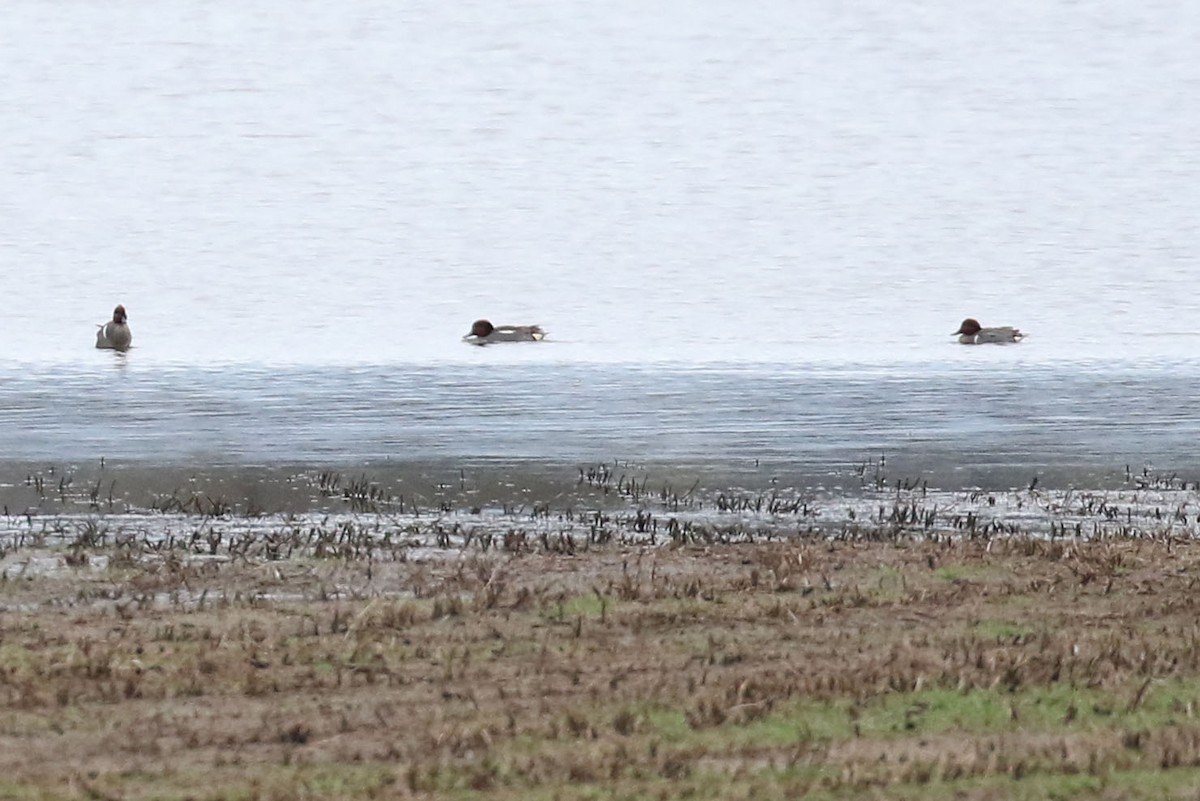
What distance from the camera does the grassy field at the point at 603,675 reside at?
9.64m

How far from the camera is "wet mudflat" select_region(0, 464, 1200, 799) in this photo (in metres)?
9.71

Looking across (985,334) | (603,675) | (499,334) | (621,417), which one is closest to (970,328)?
(985,334)

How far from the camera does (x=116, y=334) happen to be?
42.3m

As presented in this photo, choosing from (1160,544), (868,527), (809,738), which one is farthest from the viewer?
(868,527)

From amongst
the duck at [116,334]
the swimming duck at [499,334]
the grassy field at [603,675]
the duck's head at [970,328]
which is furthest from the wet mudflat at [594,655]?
the swimming duck at [499,334]

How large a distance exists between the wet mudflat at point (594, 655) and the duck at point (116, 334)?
2429 centimetres

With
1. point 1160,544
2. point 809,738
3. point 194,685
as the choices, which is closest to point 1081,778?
point 809,738

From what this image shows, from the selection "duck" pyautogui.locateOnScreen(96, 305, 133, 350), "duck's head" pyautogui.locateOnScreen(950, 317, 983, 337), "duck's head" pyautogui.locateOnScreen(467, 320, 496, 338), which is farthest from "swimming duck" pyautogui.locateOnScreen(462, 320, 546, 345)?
"duck's head" pyautogui.locateOnScreen(950, 317, 983, 337)

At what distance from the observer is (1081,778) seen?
965 cm

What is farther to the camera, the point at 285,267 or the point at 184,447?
the point at 285,267

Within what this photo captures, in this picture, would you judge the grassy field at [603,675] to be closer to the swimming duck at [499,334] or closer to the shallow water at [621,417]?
the shallow water at [621,417]

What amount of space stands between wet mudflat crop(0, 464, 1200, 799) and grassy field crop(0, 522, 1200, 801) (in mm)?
24

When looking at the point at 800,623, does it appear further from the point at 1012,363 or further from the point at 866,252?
the point at 866,252

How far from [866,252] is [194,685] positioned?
70.9 meters
